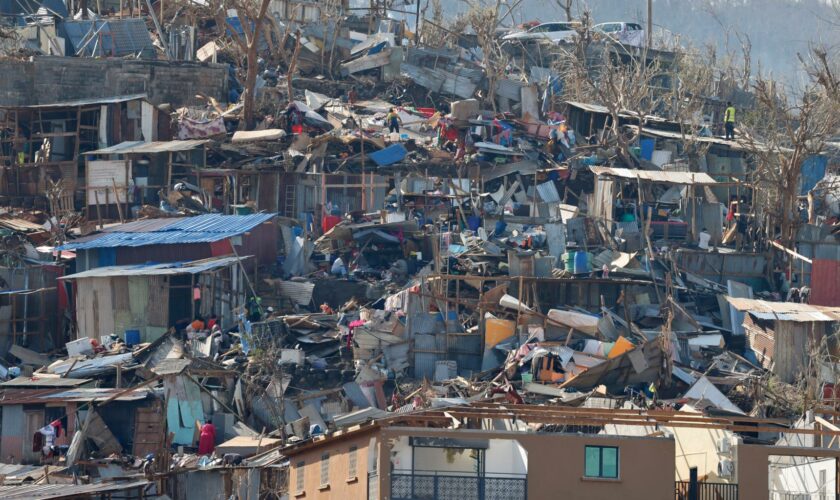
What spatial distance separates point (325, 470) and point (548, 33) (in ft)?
103

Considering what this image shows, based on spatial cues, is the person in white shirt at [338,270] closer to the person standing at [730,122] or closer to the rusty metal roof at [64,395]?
the rusty metal roof at [64,395]

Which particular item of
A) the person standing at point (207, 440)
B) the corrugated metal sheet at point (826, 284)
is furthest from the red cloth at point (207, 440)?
the corrugated metal sheet at point (826, 284)

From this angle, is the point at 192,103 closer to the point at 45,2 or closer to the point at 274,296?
the point at 45,2

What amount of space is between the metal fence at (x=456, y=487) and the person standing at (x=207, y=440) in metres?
6.78

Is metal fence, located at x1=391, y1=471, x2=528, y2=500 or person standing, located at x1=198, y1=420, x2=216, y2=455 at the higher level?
metal fence, located at x1=391, y1=471, x2=528, y2=500

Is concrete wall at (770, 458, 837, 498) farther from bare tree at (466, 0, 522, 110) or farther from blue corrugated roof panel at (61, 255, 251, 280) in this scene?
bare tree at (466, 0, 522, 110)

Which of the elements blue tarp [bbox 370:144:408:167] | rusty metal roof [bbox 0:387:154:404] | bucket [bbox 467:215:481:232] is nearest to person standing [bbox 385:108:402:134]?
blue tarp [bbox 370:144:408:167]

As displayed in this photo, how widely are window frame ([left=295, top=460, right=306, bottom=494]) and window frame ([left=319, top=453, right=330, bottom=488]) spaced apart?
Result: 1.52 feet

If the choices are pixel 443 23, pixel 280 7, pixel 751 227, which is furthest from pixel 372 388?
pixel 443 23

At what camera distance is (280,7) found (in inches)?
1886

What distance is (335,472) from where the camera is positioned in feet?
67.2

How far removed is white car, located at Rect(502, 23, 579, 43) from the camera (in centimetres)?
4950

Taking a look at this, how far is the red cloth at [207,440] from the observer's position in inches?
1013

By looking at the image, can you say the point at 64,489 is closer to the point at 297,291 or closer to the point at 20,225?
→ the point at 297,291
